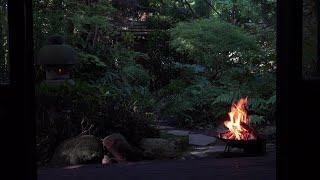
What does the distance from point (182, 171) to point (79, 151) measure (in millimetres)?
1840

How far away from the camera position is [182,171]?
4.63 m

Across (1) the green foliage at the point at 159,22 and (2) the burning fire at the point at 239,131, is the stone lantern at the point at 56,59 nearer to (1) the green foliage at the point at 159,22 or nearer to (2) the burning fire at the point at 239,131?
(2) the burning fire at the point at 239,131

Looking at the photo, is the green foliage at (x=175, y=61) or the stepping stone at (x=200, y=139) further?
the green foliage at (x=175, y=61)

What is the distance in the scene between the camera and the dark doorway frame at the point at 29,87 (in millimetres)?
2588

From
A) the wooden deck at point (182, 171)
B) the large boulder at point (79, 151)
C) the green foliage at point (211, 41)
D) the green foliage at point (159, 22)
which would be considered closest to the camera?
the wooden deck at point (182, 171)

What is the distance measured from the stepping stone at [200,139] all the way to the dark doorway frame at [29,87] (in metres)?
4.65

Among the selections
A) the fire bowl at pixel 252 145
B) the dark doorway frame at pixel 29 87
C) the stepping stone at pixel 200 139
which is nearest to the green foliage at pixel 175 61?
the stepping stone at pixel 200 139

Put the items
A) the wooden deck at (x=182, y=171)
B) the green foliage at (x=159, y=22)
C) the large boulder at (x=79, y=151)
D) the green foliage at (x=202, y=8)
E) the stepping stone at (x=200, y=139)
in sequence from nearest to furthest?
the wooden deck at (x=182, y=171) → the large boulder at (x=79, y=151) → the stepping stone at (x=200, y=139) → the green foliage at (x=159, y=22) → the green foliage at (x=202, y=8)

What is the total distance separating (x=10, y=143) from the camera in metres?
2.66

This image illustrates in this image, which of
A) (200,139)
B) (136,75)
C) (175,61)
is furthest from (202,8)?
(200,139)

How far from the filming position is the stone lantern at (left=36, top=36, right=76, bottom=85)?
641 cm

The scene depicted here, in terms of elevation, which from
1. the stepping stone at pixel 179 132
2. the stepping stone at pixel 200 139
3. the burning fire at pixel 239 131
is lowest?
the stepping stone at pixel 200 139

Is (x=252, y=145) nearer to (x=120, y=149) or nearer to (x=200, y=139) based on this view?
(x=120, y=149)

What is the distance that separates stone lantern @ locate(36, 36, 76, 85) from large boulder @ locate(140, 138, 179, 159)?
1.44 metres
